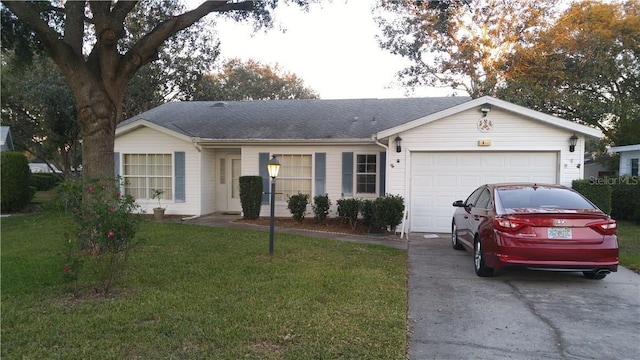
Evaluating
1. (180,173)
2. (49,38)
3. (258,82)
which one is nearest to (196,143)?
(180,173)

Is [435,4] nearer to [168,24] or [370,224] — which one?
[370,224]

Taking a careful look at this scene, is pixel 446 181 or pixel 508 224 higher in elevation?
pixel 446 181

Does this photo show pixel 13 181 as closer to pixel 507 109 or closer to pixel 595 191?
pixel 507 109

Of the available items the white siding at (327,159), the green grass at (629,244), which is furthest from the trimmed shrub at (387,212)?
the green grass at (629,244)

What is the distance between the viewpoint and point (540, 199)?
21.1 ft

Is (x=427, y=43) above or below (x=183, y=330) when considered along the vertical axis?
above

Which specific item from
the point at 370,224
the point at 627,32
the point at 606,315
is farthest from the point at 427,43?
the point at 606,315

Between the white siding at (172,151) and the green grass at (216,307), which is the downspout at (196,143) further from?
the green grass at (216,307)

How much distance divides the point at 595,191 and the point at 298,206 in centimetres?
755

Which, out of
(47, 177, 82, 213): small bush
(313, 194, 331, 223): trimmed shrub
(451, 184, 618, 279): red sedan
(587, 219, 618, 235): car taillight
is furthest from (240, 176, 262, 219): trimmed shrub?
(587, 219, 618, 235): car taillight

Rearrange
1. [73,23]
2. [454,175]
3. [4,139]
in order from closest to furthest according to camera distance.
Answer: [73,23], [454,175], [4,139]

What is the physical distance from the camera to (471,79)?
925 inches

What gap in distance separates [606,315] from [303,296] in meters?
3.50

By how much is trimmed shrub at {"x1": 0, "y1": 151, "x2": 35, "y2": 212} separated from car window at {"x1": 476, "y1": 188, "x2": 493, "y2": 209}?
15.2 m
